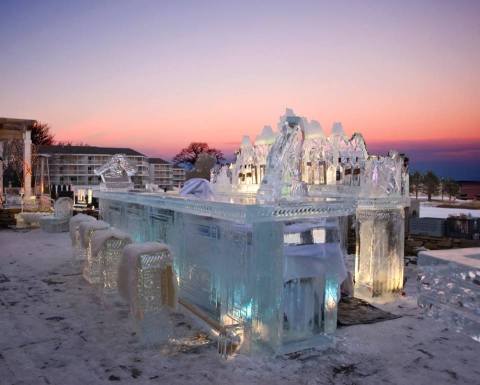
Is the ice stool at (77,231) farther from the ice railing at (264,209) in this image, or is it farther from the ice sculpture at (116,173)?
the ice railing at (264,209)

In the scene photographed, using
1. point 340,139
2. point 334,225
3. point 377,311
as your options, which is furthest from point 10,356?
point 340,139

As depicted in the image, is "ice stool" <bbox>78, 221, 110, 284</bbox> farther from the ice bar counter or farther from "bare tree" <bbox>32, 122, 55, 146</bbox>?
"bare tree" <bbox>32, 122, 55, 146</bbox>

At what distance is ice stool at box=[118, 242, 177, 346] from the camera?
3.71 m

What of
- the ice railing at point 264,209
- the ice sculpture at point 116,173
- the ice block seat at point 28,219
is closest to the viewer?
the ice railing at point 264,209

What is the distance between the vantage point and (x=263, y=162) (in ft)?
22.0

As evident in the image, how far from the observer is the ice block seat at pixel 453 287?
1115 mm

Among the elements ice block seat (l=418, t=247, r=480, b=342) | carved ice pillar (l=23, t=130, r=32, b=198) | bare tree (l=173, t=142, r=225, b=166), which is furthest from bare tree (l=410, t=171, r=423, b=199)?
ice block seat (l=418, t=247, r=480, b=342)

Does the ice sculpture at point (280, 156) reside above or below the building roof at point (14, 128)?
below

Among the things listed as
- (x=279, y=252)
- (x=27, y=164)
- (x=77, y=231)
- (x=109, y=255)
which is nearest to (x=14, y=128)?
(x=27, y=164)

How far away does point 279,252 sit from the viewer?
3455 millimetres

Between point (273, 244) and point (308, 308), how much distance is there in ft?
2.53

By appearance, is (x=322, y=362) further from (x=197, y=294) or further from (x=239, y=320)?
(x=197, y=294)

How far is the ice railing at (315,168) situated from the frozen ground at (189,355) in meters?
1.43

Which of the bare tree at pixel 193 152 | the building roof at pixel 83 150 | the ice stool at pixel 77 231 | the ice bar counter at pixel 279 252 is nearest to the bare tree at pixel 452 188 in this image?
the bare tree at pixel 193 152
